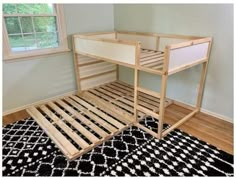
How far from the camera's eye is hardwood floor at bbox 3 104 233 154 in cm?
195

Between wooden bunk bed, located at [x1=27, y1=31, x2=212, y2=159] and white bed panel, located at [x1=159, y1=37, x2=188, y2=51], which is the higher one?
white bed panel, located at [x1=159, y1=37, x2=188, y2=51]

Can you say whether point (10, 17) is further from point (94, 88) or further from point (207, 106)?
point (207, 106)

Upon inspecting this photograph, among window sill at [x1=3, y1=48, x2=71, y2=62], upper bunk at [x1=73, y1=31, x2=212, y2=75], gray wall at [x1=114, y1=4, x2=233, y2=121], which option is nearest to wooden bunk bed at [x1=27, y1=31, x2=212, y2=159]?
upper bunk at [x1=73, y1=31, x2=212, y2=75]

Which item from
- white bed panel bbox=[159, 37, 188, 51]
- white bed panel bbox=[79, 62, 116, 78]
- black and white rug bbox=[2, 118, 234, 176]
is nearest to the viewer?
black and white rug bbox=[2, 118, 234, 176]

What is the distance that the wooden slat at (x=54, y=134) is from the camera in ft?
5.90

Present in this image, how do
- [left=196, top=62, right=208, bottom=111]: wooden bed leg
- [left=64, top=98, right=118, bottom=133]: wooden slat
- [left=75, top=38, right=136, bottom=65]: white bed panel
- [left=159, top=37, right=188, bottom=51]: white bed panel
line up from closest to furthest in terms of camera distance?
[left=75, top=38, right=136, bottom=65]: white bed panel → [left=64, top=98, right=118, bottom=133]: wooden slat → [left=196, top=62, right=208, bottom=111]: wooden bed leg → [left=159, top=37, right=188, bottom=51]: white bed panel

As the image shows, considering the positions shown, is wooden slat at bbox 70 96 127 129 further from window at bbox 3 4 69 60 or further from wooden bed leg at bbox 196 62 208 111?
wooden bed leg at bbox 196 62 208 111

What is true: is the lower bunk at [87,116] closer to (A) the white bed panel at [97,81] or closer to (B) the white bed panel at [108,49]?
(A) the white bed panel at [97,81]

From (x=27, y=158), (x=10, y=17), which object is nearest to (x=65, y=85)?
(x=10, y=17)

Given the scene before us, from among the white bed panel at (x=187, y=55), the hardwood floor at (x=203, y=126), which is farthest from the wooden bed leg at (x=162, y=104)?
the hardwood floor at (x=203, y=126)

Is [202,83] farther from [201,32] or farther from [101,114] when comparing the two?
[101,114]

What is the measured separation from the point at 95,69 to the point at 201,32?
167 centimetres

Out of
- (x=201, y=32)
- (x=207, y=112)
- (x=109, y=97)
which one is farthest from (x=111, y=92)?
(x=201, y=32)

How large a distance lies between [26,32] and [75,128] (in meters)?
1.37
